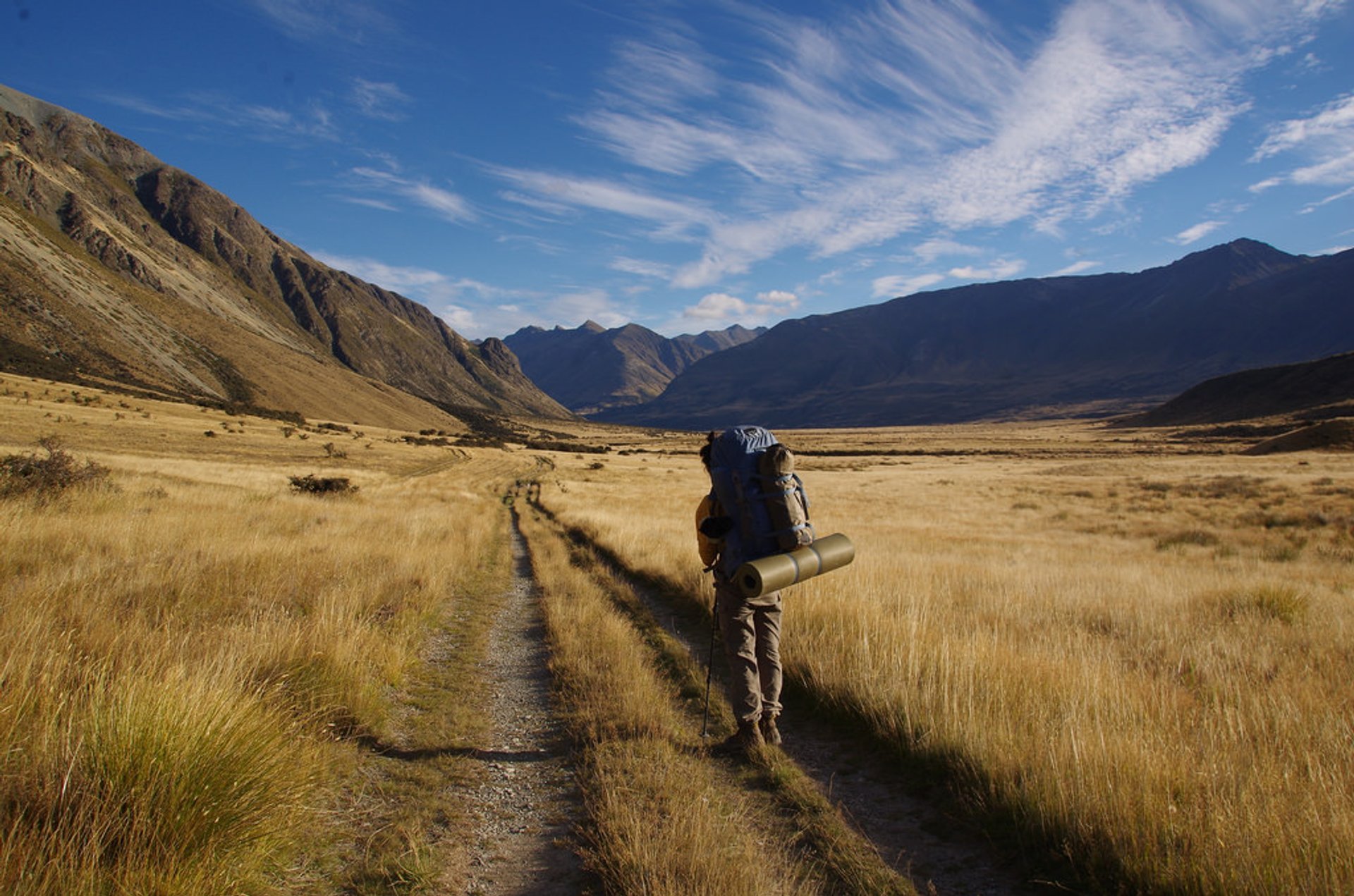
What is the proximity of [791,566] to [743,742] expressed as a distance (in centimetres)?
150

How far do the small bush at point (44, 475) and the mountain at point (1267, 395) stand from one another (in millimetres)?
128509

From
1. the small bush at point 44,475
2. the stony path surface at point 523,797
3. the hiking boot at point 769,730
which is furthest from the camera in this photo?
the small bush at point 44,475

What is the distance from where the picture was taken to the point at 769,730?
4.88 m

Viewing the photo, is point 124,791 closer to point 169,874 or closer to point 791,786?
point 169,874

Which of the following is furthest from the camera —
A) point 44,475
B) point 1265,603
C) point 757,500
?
point 44,475

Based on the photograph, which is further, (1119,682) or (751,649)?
(1119,682)

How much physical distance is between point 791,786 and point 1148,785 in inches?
78.7

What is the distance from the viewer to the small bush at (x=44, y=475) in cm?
1123

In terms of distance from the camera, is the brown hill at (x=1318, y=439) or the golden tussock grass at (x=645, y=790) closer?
the golden tussock grass at (x=645, y=790)

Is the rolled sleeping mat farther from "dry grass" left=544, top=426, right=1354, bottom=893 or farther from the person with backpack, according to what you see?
"dry grass" left=544, top=426, right=1354, bottom=893

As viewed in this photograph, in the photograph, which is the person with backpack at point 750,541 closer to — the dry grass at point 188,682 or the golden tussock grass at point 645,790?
the golden tussock grass at point 645,790

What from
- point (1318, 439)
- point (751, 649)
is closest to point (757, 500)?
point (751, 649)

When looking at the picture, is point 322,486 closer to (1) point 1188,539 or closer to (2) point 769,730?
(2) point 769,730

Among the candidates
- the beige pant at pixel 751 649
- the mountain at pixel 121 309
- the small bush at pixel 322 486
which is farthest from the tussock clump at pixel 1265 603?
the mountain at pixel 121 309
